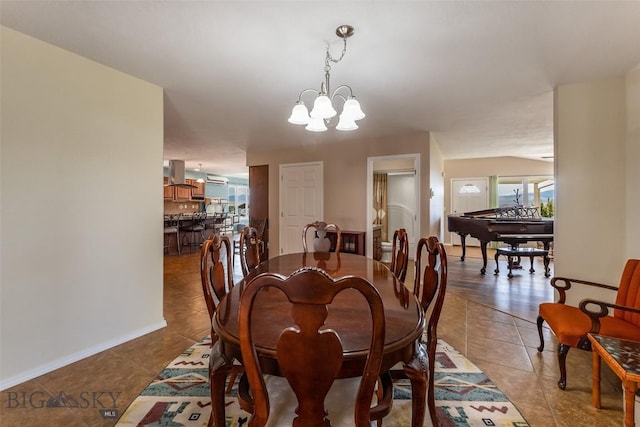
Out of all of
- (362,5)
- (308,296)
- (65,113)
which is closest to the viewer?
(308,296)

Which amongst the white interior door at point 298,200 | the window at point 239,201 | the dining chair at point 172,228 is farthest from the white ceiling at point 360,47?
the window at point 239,201

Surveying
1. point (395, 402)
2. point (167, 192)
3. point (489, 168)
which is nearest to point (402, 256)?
point (395, 402)

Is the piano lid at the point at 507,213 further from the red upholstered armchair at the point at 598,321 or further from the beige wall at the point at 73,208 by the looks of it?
the beige wall at the point at 73,208

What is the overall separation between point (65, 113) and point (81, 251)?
1.07 m

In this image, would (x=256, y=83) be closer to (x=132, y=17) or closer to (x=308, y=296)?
(x=132, y=17)

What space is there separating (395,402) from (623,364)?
115 cm

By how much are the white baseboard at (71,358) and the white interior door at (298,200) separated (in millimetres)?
3122

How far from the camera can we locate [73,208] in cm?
222

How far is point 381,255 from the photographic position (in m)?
6.12

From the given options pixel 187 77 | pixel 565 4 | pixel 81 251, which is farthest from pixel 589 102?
pixel 81 251

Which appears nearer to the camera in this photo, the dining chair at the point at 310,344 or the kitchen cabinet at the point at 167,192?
the dining chair at the point at 310,344

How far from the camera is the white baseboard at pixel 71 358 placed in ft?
6.27

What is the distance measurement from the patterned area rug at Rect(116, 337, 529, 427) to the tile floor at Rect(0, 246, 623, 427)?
3.7 inches

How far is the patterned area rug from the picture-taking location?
1.61 meters
